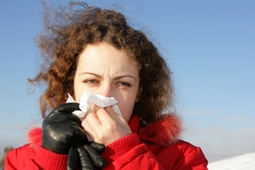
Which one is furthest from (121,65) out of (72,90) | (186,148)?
(186,148)

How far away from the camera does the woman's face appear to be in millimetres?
2490

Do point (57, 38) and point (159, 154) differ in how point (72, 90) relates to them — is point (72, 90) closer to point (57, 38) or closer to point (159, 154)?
point (57, 38)

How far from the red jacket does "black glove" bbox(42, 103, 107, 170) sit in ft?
0.18

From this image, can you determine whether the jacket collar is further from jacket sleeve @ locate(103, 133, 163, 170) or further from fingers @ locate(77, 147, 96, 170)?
fingers @ locate(77, 147, 96, 170)

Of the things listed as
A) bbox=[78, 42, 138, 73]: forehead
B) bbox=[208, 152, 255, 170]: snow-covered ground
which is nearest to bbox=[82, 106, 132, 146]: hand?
bbox=[78, 42, 138, 73]: forehead

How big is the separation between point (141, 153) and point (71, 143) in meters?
0.40

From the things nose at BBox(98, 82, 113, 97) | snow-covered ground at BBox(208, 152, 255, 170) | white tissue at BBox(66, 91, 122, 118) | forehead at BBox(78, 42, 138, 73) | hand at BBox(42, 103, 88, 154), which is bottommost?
snow-covered ground at BBox(208, 152, 255, 170)

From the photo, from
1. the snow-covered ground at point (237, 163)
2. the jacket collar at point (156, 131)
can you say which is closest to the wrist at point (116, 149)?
the jacket collar at point (156, 131)

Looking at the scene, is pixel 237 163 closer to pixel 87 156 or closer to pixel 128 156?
pixel 128 156

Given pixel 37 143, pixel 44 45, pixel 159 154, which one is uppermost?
pixel 44 45

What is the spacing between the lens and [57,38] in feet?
10.4

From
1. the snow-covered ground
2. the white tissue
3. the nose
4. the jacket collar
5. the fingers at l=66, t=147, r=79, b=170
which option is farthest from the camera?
the snow-covered ground

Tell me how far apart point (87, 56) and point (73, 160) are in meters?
0.78

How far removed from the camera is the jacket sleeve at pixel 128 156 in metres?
2.20
